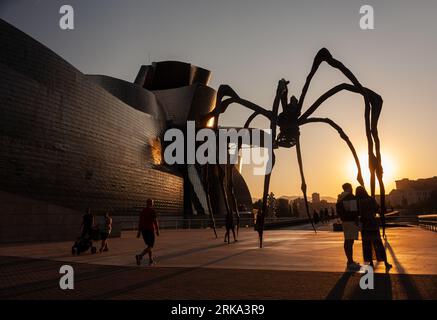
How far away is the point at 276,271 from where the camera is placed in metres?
8.13

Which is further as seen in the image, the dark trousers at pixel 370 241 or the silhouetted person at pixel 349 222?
the dark trousers at pixel 370 241

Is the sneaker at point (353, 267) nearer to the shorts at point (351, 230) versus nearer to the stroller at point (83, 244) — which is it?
the shorts at point (351, 230)

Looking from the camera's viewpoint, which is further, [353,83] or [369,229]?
[353,83]

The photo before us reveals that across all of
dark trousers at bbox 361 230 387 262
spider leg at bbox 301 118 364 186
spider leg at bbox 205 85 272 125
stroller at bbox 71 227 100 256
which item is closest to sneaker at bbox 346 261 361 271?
dark trousers at bbox 361 230 387 262

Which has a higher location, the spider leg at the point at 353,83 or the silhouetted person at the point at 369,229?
the spider leg at the point at 353,83

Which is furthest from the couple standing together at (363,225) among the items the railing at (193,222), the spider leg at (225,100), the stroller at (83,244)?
the railing at (193,222)

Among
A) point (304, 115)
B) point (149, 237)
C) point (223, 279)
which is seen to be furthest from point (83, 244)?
point (304, 115)

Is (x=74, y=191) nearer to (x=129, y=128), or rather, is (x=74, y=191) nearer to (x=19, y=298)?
(x=129, y=128)

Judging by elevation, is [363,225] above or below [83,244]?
above

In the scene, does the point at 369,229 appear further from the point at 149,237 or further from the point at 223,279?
the point at 149,237

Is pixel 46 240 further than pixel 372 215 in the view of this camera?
Yes

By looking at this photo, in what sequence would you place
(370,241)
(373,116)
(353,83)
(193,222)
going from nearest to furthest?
(370,241) → (373,116) → (353,83) → (193,222)
